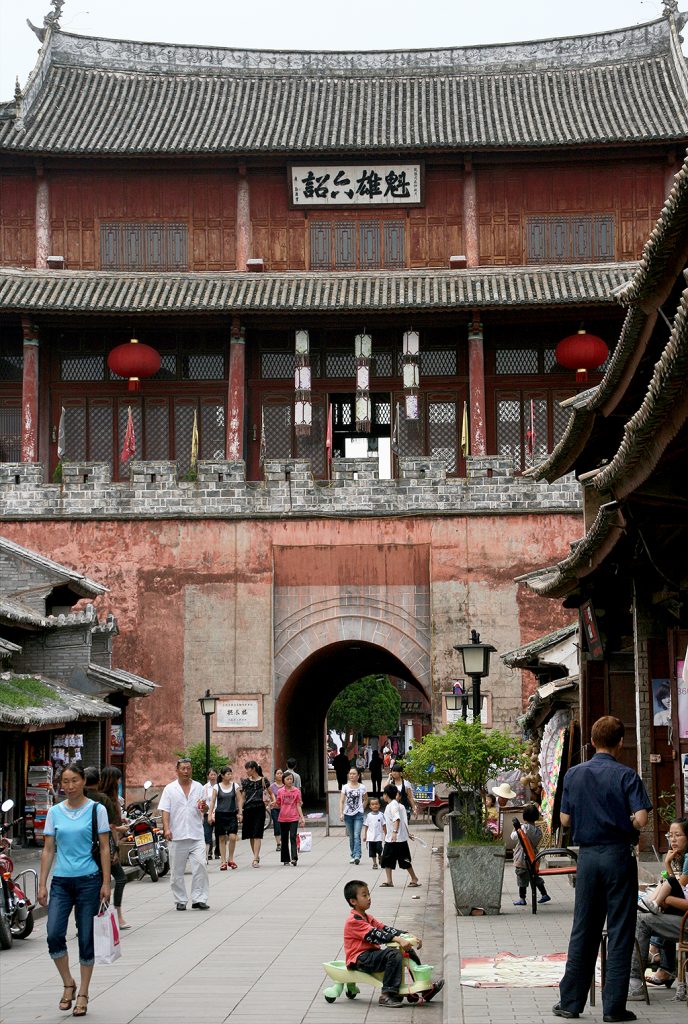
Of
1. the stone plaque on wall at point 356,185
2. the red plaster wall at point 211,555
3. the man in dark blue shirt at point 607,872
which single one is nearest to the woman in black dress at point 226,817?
the red plaster wall at point 211,555

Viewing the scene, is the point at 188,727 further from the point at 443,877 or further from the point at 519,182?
the point at 519,182

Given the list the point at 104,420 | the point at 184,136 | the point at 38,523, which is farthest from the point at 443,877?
the point at 184,136

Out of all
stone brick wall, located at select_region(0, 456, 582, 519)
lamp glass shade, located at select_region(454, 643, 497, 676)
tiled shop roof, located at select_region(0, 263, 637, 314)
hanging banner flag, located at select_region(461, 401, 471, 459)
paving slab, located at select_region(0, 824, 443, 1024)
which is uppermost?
tiled shop roof, located at select_region(0, 263, 637, 314)

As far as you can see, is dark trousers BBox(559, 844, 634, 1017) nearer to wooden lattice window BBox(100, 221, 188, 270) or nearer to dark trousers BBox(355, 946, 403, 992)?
dark trousers BBox(355, 946, 403, 992)

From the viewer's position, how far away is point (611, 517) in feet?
→ 39.4

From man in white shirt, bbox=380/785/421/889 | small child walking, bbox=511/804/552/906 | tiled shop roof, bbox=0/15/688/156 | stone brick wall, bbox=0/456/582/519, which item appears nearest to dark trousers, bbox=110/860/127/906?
small child walking, bbox=511/804/552/906

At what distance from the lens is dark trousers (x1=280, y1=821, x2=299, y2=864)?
20.0 metres

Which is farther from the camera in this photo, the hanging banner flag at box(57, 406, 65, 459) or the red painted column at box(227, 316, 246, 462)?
the hanging banner flag at box(57, 406, 65, 459)

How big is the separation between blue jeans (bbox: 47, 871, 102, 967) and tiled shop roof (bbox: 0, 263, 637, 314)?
67.6ft

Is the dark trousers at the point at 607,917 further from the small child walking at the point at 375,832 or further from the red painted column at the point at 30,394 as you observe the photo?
the red painted column at the point at 30,394

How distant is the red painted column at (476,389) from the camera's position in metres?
29.1

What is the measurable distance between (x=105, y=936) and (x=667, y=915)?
10.9 ft

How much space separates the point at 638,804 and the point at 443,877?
1108 cm

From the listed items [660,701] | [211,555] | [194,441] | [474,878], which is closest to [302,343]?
[194,441]
